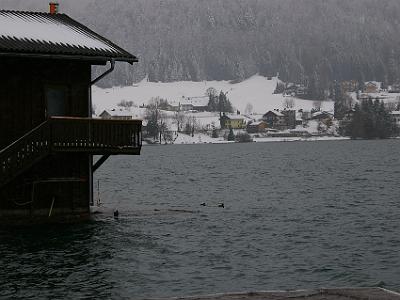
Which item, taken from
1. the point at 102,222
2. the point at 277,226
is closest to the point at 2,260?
the point at 102,222

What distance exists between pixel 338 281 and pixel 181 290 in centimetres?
504

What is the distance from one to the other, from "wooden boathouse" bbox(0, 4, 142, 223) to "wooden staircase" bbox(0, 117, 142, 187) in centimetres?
4

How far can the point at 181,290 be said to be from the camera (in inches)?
824

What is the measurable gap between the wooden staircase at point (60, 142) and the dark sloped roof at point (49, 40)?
274 cm

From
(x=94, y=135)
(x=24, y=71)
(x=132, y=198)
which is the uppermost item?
(x=24, y=71)

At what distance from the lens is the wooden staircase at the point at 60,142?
2894cm

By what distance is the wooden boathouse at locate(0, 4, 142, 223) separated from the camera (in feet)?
95.7

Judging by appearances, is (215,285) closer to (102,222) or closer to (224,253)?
(224,253)

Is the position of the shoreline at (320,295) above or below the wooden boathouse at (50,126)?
below

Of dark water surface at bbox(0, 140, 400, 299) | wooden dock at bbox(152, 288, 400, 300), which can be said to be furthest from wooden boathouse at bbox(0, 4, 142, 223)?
wooden dock at bbox(152, 288, 400, 300)

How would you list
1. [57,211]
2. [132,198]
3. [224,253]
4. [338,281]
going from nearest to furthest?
[338,281]
[224,253]
[57,211]
[132,198]

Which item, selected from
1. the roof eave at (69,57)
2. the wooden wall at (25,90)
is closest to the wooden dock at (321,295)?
the roof eave at (69,57)

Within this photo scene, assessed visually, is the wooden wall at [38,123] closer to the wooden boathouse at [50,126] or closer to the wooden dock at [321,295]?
the wooden boathouse at [50,126]

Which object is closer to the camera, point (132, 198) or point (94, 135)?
point (94, 135)
